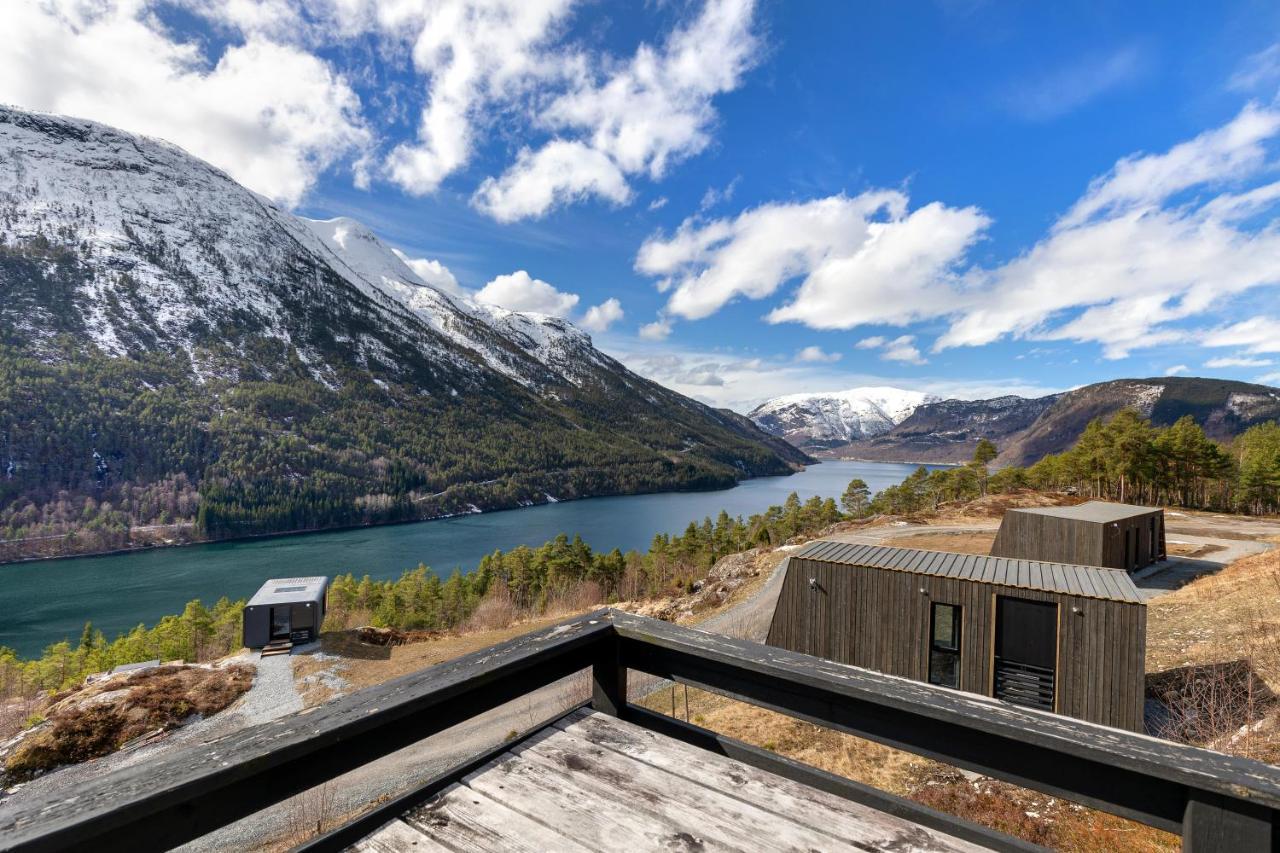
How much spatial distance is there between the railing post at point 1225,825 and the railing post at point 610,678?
6.15 ft

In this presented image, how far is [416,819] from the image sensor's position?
1819 mm

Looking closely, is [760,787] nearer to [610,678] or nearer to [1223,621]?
[610,678]

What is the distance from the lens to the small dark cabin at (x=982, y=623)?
37.4 feet

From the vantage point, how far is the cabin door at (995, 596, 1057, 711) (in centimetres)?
1214

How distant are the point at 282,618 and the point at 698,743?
31859mm

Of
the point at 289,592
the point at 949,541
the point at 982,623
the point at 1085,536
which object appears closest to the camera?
the point at 982,623

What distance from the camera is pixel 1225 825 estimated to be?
1.41 m

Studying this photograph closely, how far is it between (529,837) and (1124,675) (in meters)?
14.5

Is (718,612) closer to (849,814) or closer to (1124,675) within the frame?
(1124,675)

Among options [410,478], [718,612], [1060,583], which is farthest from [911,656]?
[410,478]

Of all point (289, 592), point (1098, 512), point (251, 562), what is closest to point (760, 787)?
point (1098, 512)

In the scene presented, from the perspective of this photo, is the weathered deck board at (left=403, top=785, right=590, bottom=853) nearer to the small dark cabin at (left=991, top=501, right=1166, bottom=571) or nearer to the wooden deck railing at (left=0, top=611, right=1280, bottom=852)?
the wooden deck railing at (left=0, top=611, right=1280, bottom=852)

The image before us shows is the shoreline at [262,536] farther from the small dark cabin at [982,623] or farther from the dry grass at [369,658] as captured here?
the small dark cabin at [982,623]

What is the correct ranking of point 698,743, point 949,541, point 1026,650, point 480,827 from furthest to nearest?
1. point 949,541
2. point 1026,650
3. point 698,743
4. point 480,827
